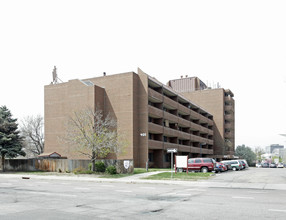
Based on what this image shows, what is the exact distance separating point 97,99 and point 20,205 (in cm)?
3443

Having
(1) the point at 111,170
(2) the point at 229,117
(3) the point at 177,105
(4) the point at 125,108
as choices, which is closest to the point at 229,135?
(2) the point at 229,117

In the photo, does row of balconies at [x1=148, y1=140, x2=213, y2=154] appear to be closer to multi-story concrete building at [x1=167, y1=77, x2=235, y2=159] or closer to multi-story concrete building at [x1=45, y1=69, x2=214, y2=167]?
multi-story concrete building at [x1=45, y1=69, x2=214, y2=167]

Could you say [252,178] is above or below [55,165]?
below

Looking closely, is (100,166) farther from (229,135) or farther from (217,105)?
(229,135)

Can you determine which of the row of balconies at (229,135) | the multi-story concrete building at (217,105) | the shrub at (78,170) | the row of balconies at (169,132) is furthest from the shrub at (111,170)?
the row of balconies at (229,135)

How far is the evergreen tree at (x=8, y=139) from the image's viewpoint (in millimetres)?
40562

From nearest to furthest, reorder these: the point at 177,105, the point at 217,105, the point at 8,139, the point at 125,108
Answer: the point at 8,139
the point at 125,108
the point at 177,105
the point at 217,105

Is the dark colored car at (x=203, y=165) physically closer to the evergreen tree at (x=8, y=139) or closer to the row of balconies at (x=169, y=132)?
the row of balconies at (x=169, y=132)

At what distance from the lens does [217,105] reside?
87.1 m

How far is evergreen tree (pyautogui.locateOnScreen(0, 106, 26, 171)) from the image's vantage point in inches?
1597

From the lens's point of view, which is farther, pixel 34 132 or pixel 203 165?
pixel 34 132

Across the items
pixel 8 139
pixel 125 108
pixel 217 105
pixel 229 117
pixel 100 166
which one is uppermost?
pixel 217 105

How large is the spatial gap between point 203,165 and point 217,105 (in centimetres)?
5500

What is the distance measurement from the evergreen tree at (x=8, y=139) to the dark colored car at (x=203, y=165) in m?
22.4
